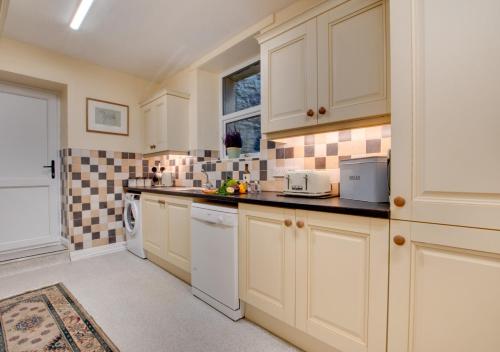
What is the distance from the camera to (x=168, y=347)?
5.08 feet

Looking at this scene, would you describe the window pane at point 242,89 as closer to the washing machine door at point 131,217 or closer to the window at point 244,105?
the window at point 244,105

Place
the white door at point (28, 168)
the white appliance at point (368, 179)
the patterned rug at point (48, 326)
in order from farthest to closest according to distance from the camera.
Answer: the white door at point (28, 168) < the patterned rug at point (48, 326) < the white appliance at point (368, 179)

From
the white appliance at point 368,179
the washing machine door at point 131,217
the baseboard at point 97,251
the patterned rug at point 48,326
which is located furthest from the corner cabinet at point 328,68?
the baseboard at point 97,251

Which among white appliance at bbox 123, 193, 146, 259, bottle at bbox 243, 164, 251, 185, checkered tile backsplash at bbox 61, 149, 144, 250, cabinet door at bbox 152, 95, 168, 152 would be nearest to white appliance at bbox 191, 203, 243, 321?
bottle at bbox 243, 164, 251, 185

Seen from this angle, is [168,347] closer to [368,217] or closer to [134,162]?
[368,217]

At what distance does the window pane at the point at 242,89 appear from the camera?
2.86 m

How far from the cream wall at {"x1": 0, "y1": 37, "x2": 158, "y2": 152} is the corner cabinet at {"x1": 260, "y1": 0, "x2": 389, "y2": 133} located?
92.9 inches

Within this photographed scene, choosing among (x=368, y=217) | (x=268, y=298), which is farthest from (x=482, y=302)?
(x=268, y=298)

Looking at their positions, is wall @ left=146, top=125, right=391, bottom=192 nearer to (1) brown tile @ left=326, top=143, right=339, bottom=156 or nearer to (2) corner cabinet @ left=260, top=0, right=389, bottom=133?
(1) brown tile @ left=326, top=143, right=339, bottom=156

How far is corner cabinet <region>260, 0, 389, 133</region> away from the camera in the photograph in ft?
4.76

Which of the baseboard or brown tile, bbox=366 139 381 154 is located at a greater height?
brown tile, bbox=366 139 381 154

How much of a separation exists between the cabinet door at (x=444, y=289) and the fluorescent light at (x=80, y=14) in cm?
272

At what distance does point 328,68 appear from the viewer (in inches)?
64.7

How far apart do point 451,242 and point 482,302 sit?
23 centimetres
